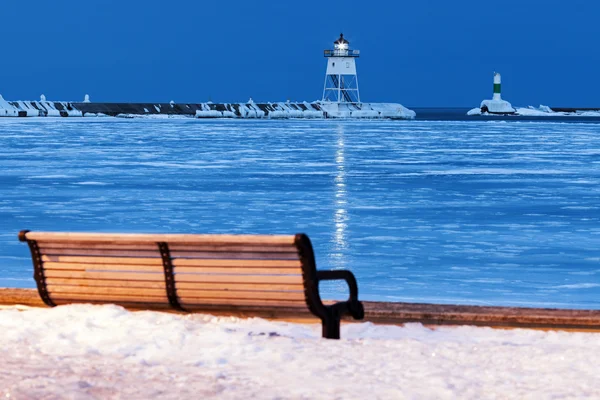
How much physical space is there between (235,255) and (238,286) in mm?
235

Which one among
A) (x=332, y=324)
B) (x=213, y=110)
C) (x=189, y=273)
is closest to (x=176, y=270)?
(x=189, y=273)

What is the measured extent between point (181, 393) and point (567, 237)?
32.6ft

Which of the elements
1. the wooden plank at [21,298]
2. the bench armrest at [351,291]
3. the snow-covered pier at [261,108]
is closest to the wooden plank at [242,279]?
the bench armrest at [351,291]

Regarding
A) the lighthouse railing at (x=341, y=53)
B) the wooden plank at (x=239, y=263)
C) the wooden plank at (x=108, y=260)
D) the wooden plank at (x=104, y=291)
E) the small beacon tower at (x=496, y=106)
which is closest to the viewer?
the wooden plank at (x=239, y=263)

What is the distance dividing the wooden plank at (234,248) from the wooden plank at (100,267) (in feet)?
0.79

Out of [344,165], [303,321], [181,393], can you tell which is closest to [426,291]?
[303,321]

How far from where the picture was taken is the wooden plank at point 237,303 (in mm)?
5723

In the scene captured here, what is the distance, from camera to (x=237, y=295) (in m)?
5.80

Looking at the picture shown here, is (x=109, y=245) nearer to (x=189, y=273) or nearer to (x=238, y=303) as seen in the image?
(x=189, y=273)

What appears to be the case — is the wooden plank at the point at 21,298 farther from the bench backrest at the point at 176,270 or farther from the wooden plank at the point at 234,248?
the wooden plank at the point at 234,248

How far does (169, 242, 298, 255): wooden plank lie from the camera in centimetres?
545

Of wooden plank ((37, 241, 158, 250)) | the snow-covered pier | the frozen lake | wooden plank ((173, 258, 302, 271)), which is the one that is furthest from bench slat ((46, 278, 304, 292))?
the snow-covered pier

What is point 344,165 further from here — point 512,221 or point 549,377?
point 549,377

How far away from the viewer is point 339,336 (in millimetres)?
6098
